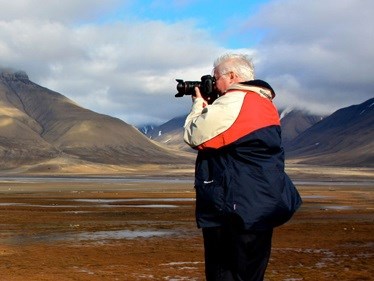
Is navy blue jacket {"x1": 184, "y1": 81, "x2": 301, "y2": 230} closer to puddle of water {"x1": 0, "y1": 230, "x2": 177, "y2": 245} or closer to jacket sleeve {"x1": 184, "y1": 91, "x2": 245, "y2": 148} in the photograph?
jacket sleeve {"x1": 184, "y1": 91, "x2": 245, "y2": 148}

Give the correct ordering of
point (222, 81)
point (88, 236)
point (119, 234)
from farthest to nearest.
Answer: point (119, 234)
point (88, 236)
point (222, 81)

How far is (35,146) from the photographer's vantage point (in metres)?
198

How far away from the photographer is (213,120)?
415 cm

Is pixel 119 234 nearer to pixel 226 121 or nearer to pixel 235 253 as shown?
pixel 235 253

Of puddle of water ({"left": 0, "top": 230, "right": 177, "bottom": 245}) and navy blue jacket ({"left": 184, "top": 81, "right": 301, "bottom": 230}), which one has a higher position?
navy blue jacket ({"left": 184, "top": 81, "right": 301, "bottom": 230})

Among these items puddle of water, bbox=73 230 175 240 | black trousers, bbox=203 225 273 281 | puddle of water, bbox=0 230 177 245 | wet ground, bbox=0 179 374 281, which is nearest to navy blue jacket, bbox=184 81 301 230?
black trousers, bbox=203 225 273 281

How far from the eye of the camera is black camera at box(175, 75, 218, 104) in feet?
14.8

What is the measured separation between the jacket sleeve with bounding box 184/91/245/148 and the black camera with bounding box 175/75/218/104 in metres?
0.26

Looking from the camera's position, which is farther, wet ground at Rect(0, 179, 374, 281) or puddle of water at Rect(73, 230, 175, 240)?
puddle of water at Rect(73, 230, 175, 240)

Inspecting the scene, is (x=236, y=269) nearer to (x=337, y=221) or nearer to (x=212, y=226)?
(x=212, y=226)

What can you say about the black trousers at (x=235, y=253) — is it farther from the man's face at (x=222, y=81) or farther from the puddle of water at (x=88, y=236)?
the puddle of water at (x=88, y=236)

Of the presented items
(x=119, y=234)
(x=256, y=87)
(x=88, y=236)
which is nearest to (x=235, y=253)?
(x=256, y=87)

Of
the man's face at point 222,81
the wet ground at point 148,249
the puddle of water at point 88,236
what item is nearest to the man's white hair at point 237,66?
the man's face at point 222,81

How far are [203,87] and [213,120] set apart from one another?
1.50 feet
